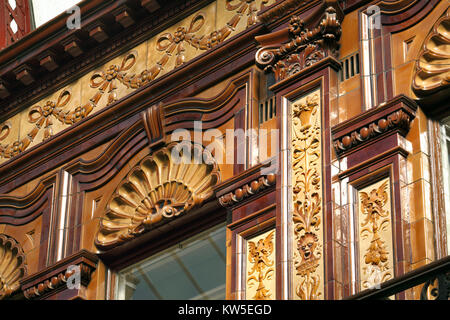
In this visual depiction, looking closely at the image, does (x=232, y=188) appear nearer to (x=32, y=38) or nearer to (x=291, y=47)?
(x=291, y=47)

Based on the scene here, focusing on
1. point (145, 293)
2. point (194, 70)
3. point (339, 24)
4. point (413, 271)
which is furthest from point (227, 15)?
point (413, 271)

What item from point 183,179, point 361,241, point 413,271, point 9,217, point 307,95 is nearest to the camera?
point 413,271

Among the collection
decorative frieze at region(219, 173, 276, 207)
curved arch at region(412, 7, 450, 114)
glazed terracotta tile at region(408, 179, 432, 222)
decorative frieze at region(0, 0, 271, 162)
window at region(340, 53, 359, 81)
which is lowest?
glazed terracotta tile at region(408, 179, 432, 222)

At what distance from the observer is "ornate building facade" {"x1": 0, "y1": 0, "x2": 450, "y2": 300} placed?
52.4ft

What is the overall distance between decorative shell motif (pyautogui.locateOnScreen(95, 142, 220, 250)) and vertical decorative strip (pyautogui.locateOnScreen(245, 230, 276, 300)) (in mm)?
1368

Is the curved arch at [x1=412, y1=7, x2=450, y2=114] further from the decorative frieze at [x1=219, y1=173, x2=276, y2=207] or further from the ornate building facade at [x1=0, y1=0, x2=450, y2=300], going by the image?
the decorative frieze at [x1=219, y1=173, x2=276, y2=207]

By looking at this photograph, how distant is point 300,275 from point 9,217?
19.9 feet

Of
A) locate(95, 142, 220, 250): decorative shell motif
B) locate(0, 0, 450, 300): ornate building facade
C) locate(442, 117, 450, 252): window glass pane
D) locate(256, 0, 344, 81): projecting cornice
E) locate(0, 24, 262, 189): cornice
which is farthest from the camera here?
locate(0, 24, 262, 189): cornice

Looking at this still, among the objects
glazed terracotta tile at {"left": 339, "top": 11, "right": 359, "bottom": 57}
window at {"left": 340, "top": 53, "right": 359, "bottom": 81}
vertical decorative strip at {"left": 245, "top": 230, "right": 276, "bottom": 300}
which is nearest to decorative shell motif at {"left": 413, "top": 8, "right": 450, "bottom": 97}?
window at {"left": 340, "top": 53, "right": 359, "bottom": 81}

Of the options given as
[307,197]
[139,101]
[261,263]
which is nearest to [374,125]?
[307,197]

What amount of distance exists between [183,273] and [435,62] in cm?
410

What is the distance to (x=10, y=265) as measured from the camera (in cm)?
2028

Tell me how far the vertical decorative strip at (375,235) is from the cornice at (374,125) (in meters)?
0.59

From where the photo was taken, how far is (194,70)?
63.6 ft
